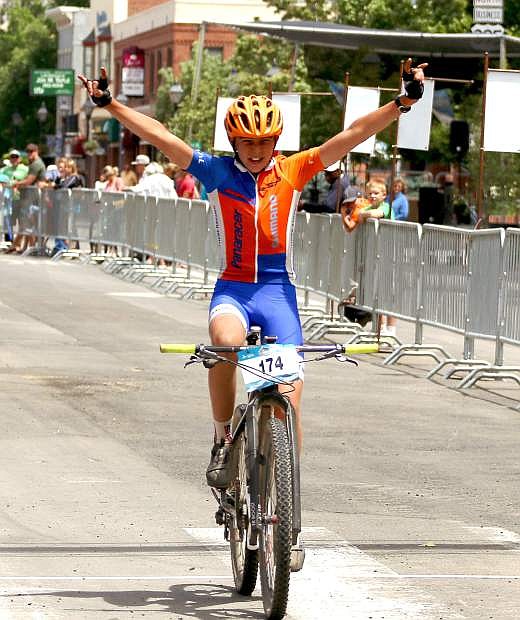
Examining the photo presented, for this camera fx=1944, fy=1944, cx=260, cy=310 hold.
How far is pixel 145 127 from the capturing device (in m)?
7.78

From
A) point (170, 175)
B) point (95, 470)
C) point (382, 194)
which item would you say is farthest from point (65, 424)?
point (170, 175)

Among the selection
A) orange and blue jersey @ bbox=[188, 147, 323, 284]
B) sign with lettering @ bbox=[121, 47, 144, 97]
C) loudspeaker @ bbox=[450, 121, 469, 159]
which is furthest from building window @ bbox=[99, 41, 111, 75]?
orange and blue jersey @ bbox=[188, 147, 323, 284]

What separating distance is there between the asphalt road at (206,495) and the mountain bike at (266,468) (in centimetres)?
23

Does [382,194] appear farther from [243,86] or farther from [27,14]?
[27,14]

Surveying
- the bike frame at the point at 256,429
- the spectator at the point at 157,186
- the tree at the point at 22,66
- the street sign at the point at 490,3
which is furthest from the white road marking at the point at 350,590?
the tree at the point at 22,66

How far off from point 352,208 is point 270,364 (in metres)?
13.0

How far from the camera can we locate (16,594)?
24.0 feet

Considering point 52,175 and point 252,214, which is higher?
point 252,214

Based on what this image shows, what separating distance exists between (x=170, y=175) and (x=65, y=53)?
254ft

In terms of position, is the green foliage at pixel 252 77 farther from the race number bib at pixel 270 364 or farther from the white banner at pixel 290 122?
the race number bib at pixel 270 364

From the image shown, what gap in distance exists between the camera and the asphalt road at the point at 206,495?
7395 millimetres

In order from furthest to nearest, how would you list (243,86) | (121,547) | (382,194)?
(243,86)
(382,194)
(121,547)

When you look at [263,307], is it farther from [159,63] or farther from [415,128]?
[159,63]

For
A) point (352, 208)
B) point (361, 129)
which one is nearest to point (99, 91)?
point (361, 129)
